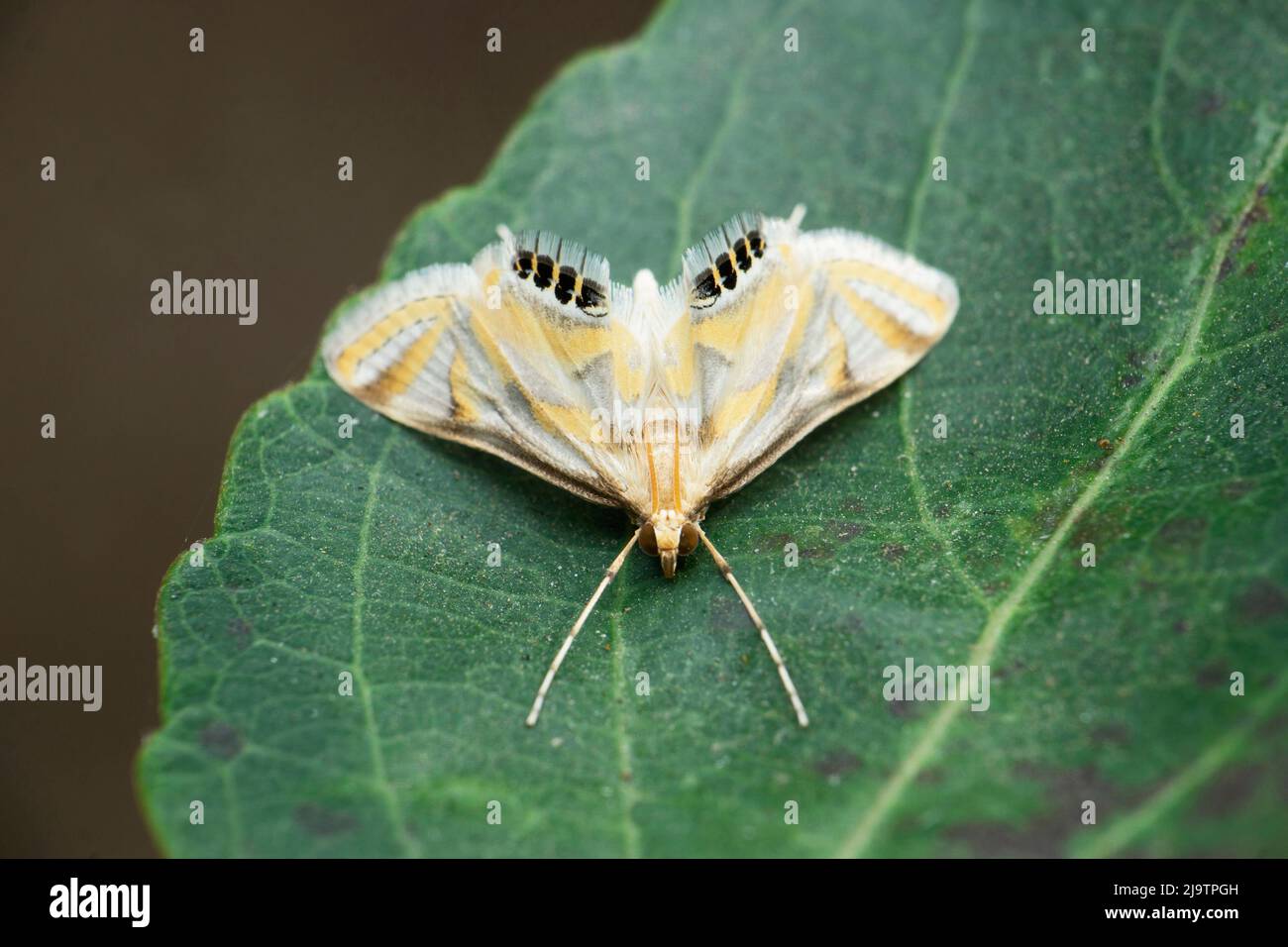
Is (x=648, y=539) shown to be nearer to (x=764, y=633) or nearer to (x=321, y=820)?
(x=764, y=633)

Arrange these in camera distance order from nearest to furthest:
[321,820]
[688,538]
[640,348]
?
[321,820] < [688,538] < [640,348]

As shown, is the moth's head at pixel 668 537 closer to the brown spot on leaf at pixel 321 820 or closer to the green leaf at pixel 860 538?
the green leaf at pixel 860 538

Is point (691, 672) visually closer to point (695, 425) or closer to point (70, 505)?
point (695, 425)

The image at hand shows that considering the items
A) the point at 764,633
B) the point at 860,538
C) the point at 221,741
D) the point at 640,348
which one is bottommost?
the point at 221,741

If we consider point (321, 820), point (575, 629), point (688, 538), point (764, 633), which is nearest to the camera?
point (321, 820)

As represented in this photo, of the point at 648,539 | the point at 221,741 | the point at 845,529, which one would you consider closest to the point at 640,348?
the point at 648,539

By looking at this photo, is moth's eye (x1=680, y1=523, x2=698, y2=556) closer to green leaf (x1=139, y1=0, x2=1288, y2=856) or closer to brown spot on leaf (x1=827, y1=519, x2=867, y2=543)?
green leaf (x1=139, y1=0, x2=1288, y2=856)

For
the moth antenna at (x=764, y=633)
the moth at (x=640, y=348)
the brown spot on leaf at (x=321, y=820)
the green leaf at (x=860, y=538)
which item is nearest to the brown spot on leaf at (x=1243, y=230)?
A: the green leaf at (x=860, y=538)
